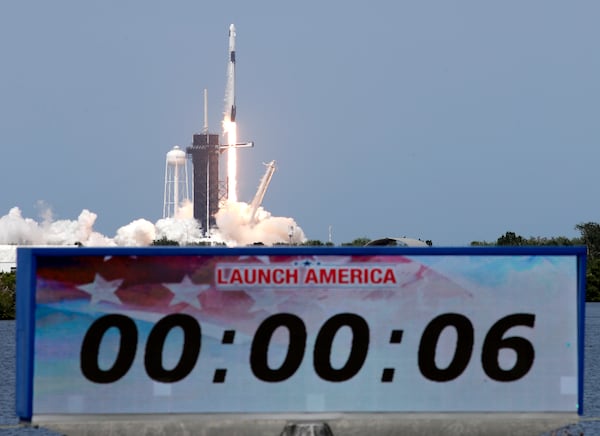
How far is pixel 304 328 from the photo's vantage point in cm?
2347

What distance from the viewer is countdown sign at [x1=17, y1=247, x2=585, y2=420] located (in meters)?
23.3

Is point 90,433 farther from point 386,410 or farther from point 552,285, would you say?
point 552,285

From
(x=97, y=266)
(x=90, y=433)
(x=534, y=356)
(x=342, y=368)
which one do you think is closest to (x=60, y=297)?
(x=97, y=266)

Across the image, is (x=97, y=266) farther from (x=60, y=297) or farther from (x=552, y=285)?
(x=552, y=285)

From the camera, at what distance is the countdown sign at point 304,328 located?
76.4 feet

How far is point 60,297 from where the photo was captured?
23234mm

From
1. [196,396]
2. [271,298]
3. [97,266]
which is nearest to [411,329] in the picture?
[271,298]

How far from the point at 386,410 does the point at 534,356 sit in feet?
9.42

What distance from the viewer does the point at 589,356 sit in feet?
267

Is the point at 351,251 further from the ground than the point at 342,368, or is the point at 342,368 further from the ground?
the point at 351,251

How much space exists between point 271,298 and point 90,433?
397 centimetres

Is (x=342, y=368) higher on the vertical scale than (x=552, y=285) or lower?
lower

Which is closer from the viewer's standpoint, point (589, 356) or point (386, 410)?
point (386, 410)

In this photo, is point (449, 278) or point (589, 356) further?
point (589, 356)
